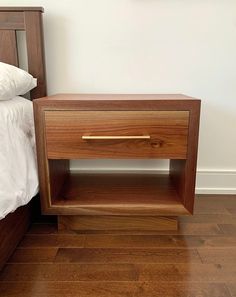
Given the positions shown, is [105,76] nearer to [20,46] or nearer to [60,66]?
[60,66]

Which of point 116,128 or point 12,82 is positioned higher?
point 12,82

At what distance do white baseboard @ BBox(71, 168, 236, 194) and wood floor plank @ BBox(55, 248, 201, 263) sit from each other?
20.0 inches

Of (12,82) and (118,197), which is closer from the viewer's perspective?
(12,82)

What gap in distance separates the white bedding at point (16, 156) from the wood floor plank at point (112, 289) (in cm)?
21

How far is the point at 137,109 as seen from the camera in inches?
34.9

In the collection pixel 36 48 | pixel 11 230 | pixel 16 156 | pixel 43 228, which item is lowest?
pixel 43 228

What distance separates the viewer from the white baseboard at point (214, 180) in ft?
4.44

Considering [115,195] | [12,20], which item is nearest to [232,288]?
[115,195]

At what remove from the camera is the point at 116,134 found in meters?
0.91

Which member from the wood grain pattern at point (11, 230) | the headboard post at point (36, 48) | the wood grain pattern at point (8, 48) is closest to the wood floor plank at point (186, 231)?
the wood grain pattern at point (11, 230)

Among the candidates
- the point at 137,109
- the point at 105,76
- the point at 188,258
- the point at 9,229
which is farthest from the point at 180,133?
the point at 9,229

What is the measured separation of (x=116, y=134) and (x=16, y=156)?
0.34 metres

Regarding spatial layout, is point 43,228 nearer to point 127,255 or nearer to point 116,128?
point 127,255

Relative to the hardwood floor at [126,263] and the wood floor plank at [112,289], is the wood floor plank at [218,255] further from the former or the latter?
the wood floor plank at [112,289]
